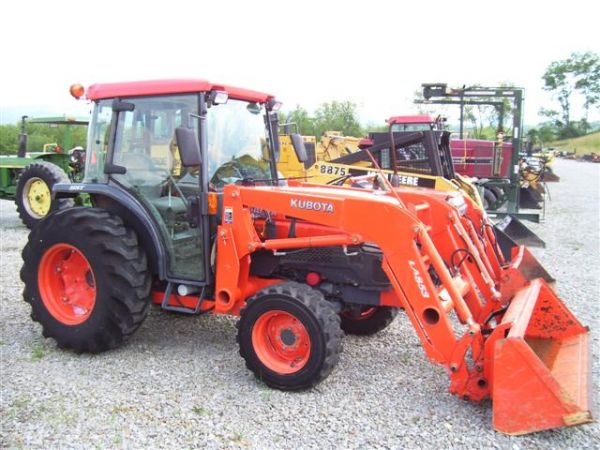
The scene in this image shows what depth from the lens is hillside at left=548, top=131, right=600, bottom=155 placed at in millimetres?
53906

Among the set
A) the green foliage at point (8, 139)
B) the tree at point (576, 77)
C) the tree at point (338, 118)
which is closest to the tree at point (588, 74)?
the tree at point (576, 77)

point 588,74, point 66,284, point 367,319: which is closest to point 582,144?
point 588,74

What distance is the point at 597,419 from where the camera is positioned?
12.2 ft

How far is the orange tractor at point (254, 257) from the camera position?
3898mm

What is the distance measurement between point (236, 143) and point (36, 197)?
7595 mm

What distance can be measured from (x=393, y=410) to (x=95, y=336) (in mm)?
2374

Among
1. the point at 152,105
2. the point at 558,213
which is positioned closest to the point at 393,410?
the point at 152,105

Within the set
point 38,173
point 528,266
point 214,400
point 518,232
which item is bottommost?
point 214,400

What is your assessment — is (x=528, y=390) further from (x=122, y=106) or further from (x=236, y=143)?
(x=122, y=106)

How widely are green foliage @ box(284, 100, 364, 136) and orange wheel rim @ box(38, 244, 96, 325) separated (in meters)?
29.2

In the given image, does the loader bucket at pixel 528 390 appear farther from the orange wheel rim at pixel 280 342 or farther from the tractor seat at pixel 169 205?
the tractor seat at pixel 169 205

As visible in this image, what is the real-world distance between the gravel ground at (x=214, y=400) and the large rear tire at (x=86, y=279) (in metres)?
0.24

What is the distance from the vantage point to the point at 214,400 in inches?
156

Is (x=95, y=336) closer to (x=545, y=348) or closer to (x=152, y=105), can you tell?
(x=152, y=105)
